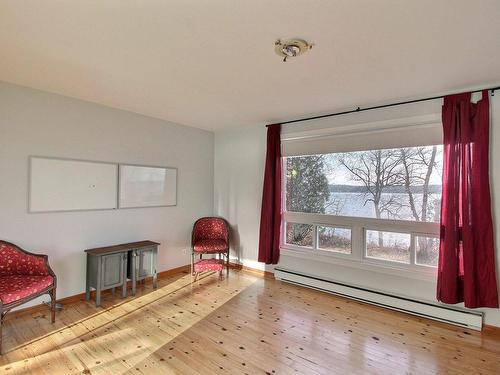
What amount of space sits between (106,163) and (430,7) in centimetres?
353

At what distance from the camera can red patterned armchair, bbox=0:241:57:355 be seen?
2.43 meters

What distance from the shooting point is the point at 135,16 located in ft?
5.38

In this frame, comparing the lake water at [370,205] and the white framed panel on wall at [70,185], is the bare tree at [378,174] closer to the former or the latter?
the lake water at [370,205]

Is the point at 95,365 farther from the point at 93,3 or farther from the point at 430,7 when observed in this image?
the point at 430,7

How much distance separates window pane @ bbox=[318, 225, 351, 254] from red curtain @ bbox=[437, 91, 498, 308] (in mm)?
1036

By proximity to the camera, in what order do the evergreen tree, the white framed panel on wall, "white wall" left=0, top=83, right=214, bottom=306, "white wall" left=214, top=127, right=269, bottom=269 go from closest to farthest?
1. "white wall" left=0, top=83, right=214, bottom=306
2. the white framed panel on wall
3. the evergreen tree
4. "white wall" left=214, top=127, right=269, bottom=269

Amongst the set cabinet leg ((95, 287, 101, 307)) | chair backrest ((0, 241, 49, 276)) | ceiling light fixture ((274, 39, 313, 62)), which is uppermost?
ceiling light fixture ((274, 39, 313, 62))

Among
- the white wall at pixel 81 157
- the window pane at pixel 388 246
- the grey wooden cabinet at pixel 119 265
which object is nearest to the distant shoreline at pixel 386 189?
the window pane at pixel 388 246

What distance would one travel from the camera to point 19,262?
269 centimetres

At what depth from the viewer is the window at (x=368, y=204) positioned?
3.00 m

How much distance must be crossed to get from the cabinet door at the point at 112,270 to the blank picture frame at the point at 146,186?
28.0 inches

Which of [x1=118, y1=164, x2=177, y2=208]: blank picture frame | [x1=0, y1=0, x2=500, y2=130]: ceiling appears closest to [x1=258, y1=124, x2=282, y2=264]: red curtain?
[x1=0, y1=0, x2=500, y2=130]: ceiling

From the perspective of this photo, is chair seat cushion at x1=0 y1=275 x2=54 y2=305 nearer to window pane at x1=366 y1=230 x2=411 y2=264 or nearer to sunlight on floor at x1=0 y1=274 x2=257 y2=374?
sunlight on floor at x1=0 y1=274 x2=257 y2=374

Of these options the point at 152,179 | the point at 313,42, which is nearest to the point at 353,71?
the point at 313,42
